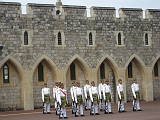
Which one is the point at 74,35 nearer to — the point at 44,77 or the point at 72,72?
the point at 72,72

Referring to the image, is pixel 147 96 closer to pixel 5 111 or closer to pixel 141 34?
pixel 141 34

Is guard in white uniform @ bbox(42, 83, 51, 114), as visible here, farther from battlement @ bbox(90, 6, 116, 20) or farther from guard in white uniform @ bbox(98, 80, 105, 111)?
battlement @ bbox(90, 6, 116, 20)

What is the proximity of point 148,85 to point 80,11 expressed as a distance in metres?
7.03

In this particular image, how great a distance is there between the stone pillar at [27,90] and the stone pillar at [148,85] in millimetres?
8373

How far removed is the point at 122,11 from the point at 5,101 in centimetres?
1006

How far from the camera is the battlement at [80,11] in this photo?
27.0 m

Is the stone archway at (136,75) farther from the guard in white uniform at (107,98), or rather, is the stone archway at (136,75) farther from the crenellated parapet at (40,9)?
the guard in white uniform at (107,98)

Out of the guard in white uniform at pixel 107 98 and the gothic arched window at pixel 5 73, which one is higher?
the gothic arched window at pixel 5 73

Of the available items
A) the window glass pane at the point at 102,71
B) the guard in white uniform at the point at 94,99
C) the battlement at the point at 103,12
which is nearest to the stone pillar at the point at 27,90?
the window glass pane at the point at 102,71

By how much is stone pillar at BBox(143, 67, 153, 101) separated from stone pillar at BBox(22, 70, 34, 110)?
27.5ft

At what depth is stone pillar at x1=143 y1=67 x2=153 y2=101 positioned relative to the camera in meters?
30.8

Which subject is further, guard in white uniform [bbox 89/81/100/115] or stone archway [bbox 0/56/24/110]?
stone archway [bbox 0/56/24/110]

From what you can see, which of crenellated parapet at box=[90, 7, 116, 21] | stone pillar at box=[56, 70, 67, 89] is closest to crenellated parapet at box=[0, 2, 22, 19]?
stone pillar at box=[56, 70, 67, 89]

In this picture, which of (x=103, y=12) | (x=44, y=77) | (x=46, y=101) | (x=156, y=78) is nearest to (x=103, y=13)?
(x=103, y=12)
